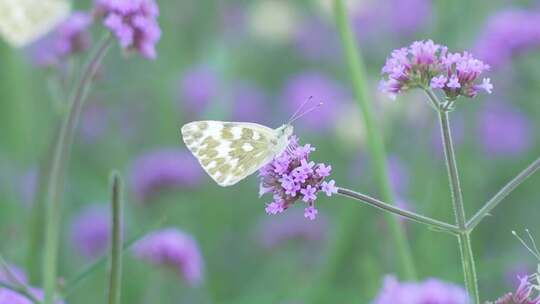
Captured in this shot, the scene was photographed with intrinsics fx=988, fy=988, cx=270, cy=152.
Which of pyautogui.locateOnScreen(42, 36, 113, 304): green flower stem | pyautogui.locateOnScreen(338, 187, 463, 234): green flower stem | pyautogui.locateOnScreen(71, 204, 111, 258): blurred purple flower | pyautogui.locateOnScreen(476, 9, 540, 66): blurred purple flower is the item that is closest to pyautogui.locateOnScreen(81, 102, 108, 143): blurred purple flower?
pyautogui.locateOnScreen(71, 204, 111, 258): blurred purple flower

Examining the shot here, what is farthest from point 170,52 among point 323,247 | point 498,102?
point 498,102

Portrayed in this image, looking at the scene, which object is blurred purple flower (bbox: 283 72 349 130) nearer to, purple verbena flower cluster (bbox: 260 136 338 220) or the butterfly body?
the butterfly body

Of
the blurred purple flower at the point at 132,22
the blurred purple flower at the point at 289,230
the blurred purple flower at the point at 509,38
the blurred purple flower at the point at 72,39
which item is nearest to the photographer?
the blurred purple flower at the point at 132,22

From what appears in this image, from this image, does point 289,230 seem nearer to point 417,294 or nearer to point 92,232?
point 92,232

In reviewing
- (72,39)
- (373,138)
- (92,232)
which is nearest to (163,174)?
(92,232)

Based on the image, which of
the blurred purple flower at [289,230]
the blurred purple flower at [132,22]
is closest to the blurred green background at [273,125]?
the blurred purple flower at [289,230]

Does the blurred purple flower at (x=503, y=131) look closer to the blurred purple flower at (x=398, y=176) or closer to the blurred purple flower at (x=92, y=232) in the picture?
the blurred purple flower at (x=398, y=176)
